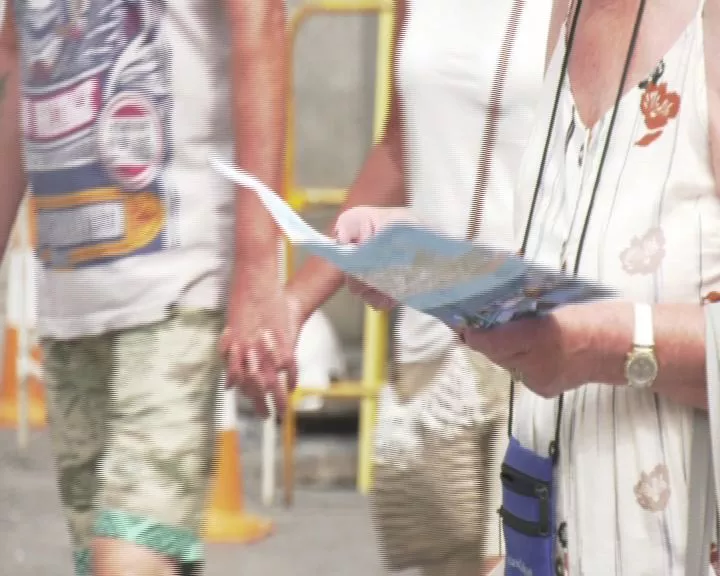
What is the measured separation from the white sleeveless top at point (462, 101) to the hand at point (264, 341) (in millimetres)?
159

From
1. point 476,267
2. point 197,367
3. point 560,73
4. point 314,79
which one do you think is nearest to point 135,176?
point 197,367

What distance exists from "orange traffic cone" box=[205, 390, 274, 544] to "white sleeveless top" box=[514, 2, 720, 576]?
0.47 metres

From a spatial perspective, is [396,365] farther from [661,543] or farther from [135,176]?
[661,543]

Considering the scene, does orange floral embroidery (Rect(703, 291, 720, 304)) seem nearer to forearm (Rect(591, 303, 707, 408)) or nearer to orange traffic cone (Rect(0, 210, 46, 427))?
forearm (Rect(591, 303, 707, 408))

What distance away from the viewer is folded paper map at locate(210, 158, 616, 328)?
2.35ft

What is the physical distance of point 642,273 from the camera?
0.82 m

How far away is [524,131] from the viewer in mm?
1115

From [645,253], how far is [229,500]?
2.60 ft

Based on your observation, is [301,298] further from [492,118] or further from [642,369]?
[642,369]

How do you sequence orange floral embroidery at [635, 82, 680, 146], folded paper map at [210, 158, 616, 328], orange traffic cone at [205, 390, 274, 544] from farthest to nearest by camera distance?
1. orange traffic cone at [205, 390, 274, 544]
2. orange floral embroidery at [635, 82, 680, 146]
3. folded paper map at [210, 158, 616, 328]

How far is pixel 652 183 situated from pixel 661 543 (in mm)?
228

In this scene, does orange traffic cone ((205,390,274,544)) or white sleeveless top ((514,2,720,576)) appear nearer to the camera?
white sleeveless top ((514,2,720,576))

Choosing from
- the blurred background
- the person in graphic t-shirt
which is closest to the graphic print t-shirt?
the person in graphic t-shirt

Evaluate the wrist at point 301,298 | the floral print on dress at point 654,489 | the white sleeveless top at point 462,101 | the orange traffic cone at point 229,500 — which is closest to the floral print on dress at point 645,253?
the floral print on dress at point 654,489
